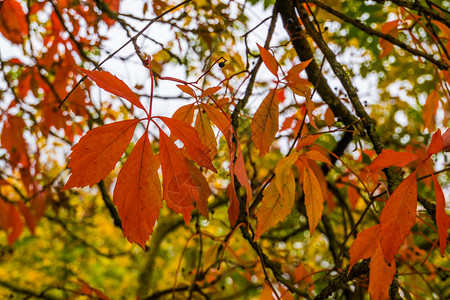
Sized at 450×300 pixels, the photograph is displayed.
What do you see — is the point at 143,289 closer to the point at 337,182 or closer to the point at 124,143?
the point at 337,182

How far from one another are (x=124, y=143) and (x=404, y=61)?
6.27 ft

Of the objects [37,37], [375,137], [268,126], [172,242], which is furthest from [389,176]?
[172,242]

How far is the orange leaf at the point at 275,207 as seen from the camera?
0.66m

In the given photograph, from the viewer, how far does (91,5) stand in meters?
1.45

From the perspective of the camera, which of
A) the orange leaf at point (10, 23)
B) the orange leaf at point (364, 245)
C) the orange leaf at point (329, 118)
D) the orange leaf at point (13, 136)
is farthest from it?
the orange leaf at point (13, 136)

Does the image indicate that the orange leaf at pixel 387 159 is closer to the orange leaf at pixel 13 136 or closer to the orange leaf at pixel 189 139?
the orange leaf at pixel 189 139

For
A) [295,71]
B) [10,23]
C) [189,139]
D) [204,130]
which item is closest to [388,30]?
[295,71]

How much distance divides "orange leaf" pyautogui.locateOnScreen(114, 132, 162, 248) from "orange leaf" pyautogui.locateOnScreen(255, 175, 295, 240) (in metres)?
0.18

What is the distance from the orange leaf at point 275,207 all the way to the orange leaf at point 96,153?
25cm

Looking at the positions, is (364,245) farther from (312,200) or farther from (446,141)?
(446,141)

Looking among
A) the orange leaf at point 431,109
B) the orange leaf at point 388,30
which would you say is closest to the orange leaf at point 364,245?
the orange leaf at point 431,109

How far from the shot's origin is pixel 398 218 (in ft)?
1.83

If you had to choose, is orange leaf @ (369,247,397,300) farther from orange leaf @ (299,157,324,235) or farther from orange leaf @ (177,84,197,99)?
orange leaf @ (177,84,197,99)

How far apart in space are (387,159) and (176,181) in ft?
1.02
